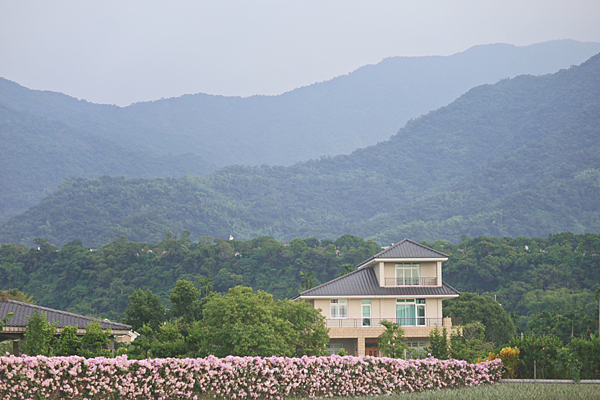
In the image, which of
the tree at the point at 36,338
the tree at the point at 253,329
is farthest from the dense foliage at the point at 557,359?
the tree at the point at 36,338

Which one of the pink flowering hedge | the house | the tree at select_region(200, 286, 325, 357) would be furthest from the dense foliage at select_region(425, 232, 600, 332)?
the pink flowering hedge

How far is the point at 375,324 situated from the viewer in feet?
160

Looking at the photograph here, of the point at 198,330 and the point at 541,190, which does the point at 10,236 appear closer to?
the point at 541,190

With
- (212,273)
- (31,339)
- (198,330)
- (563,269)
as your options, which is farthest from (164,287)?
(31,339)

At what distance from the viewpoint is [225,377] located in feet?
69.3

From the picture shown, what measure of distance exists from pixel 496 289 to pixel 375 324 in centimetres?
5928

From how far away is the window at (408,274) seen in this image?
49.3 metres

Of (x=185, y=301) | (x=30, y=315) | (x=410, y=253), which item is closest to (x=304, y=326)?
(x=185, y=301)

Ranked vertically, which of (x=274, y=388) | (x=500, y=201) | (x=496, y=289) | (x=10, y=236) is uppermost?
(x=500, y=201)

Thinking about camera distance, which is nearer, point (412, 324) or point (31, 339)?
point (31, 339)

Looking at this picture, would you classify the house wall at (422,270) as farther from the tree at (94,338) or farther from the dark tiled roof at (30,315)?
the tree at (94,338)

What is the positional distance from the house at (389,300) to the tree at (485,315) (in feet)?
55.5

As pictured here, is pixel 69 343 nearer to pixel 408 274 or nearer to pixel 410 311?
pixel 410 311

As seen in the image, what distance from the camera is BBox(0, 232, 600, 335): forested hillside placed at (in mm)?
100875
